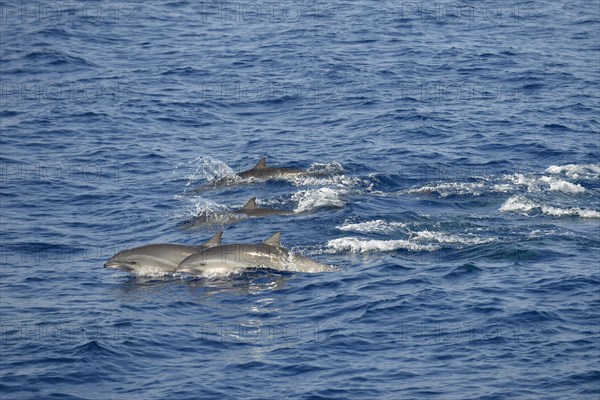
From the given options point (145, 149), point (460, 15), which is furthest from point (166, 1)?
point (145, 149)

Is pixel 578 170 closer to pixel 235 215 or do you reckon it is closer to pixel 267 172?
pixel 267 172

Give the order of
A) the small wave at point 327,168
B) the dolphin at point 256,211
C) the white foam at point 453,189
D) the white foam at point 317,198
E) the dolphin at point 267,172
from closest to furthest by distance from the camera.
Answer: the dolphin at point 256,211
the white foam at point 317,198
the white foam at point 453,189
the dolphin at point 267,172
the small wave at point 327,168

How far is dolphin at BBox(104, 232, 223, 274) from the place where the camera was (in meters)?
29.8

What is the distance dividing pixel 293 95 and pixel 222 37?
38.5 ft

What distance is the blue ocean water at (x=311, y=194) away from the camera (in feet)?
79.3

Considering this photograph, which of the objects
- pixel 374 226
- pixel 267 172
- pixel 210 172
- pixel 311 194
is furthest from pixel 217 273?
pixel 210 172

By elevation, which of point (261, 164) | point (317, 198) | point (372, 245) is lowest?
point (372, 245)

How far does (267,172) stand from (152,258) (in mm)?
9979

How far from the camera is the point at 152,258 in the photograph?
29.9m

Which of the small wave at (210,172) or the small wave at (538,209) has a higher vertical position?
the small wave at (210,172)

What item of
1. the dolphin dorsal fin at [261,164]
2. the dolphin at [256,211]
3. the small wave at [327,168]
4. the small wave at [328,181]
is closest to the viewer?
the dolphin at [256,211]

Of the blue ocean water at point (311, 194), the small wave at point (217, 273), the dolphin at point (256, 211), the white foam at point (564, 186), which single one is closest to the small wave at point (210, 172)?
the blue ocean water at point (311, 194)

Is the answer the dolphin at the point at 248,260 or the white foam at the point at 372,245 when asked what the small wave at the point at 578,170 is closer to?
the white foam at the point at 372,245

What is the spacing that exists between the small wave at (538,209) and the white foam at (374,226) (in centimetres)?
397
